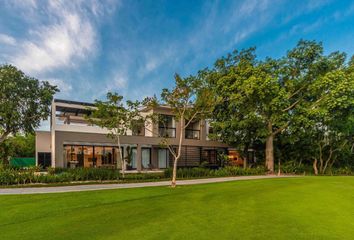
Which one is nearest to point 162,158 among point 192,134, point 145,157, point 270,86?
point 145,157

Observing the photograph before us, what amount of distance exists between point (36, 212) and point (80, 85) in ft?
58.0

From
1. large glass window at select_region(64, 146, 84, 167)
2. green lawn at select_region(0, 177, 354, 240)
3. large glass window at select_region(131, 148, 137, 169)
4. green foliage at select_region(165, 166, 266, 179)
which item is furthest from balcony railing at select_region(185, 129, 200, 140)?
green lawn at select_region(0, 177, 354, 240)

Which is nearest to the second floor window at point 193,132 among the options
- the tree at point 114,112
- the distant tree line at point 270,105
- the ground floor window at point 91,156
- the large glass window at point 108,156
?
the distant tree line at point 270,105

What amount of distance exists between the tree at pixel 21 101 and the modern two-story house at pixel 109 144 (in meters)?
1.58

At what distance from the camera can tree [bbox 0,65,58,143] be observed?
67.7ft

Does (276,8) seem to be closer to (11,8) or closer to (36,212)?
(11,8)

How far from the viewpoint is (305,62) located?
19797 mm

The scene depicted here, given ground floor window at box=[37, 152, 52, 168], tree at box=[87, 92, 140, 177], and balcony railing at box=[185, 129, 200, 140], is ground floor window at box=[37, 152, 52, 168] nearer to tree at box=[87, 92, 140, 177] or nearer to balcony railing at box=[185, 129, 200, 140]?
tree at box=[87, 92, 140, 177]

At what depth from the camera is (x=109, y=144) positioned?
21.2 meters

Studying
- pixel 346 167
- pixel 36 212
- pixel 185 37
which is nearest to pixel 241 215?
pixel 36 212

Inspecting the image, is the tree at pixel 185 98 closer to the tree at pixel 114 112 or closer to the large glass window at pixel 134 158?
the tree at pixel 114 112

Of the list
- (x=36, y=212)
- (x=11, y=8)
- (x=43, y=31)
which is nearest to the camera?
(x=36, y=212)

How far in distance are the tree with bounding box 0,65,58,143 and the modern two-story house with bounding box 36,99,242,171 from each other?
1577 millimetres

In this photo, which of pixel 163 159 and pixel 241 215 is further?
pixel 163 159
